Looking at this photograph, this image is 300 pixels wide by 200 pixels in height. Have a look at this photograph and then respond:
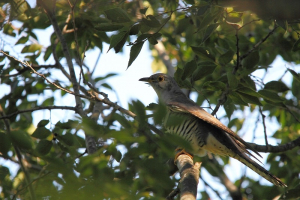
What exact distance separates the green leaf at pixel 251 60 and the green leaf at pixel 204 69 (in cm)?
44

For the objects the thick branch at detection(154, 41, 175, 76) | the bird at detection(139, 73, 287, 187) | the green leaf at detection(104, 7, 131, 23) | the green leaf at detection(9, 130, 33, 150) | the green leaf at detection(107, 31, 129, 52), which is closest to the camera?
the green leaf at detection(9, 130, 33, 150)

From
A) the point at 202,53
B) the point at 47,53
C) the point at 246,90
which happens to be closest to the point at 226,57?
the point at 202,53

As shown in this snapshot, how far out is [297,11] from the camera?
4.75ft

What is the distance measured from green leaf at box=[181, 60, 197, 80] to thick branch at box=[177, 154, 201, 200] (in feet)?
2.58

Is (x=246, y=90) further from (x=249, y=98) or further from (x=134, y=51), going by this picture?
(x=134, y=51)

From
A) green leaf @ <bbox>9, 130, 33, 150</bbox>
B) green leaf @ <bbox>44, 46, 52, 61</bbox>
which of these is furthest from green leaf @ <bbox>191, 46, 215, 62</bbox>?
green leaf @ <bbox>44, 46, 52, 61</bbox>

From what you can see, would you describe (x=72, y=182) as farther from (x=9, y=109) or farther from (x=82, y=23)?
(x=9, y=109)

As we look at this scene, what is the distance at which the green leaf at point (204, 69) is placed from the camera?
3.11 meters

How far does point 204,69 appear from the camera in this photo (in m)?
3.14

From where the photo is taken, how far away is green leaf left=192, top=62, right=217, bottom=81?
311cm

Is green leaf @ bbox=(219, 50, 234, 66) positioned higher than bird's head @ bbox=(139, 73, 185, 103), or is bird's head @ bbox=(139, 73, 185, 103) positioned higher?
bird's head @ bbox=(139, 73, 185, 103)

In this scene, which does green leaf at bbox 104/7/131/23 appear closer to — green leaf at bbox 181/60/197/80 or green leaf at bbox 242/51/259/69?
green leaf at bbox 181/60/197/80

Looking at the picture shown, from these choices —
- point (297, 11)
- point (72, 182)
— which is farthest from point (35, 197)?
point (297, 11)

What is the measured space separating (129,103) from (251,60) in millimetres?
2434
